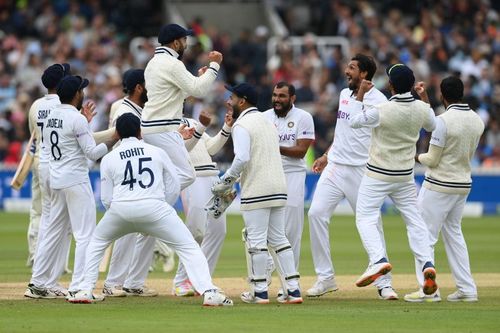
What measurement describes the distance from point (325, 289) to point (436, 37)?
69.8 feet

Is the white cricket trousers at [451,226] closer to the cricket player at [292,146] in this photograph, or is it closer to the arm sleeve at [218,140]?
the cricket player at [292,146]

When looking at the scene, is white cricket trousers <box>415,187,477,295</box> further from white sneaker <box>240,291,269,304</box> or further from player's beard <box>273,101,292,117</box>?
white sneaker <box>240,291,269,304</box>

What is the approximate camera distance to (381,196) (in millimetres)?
14422

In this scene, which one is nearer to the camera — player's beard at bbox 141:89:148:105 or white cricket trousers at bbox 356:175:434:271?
white cricket trousers at bbox 356:175:434:271

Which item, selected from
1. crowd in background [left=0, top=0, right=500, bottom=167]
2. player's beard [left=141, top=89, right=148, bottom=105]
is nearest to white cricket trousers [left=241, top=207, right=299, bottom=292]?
player's beard [left=141, top=89, right=148, bottom=105]

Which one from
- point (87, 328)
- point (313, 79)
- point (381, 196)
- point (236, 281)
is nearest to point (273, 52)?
point (313, 79)

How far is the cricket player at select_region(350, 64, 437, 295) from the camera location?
14.2 metres

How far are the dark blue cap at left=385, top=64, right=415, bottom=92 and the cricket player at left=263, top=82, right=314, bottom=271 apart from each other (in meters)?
1.38

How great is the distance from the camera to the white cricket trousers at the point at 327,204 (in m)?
15.1

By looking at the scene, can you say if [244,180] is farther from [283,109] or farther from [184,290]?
[184,290]

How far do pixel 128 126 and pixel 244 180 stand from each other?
148cm

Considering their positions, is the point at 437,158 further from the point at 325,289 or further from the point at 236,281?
the point at 236,281

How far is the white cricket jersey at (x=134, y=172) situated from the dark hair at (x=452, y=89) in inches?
131

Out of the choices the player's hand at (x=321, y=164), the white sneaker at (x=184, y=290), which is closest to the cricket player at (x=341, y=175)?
the player's hand at (x=321, y=164)
